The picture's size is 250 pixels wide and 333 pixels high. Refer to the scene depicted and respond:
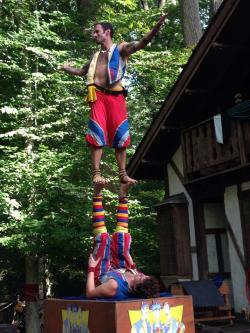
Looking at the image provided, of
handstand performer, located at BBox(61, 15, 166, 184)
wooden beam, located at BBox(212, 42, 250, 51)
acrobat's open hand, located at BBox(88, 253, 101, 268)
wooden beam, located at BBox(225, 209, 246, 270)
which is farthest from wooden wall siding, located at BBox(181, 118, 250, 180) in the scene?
acrobat's open hand, located at BBox(88, 253, 101, 268)

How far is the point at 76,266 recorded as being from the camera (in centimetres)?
1409

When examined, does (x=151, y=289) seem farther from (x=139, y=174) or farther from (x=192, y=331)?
Result: (x=139, y=174)

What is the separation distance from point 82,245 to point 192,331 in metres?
7.50

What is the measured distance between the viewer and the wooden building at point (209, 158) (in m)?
8.55

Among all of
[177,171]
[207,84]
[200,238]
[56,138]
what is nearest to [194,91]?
[207,84]

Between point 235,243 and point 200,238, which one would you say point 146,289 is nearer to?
point 235,243

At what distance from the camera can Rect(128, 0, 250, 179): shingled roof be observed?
329 inches

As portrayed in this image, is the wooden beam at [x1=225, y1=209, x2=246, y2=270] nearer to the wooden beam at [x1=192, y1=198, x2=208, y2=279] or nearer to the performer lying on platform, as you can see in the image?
the wooden beam at [x1=192, y1=198, x2=208, y2=279]

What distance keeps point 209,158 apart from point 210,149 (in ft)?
0.58

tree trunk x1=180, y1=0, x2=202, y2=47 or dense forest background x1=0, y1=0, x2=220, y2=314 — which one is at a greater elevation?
tree trunk x1=180, y1=0, x2=202, y2=47

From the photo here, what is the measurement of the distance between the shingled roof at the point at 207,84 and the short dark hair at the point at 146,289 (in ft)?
19.1

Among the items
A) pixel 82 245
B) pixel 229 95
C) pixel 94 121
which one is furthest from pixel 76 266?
pixel 94 121

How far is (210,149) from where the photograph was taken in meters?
9.19

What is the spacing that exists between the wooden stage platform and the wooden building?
15.8 feet
